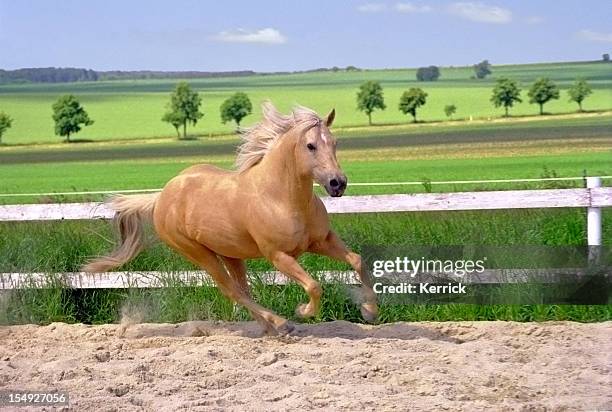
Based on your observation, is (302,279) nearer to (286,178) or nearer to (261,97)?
(286,178)

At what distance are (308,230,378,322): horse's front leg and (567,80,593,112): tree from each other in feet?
161

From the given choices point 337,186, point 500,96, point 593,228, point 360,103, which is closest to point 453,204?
point 593,228

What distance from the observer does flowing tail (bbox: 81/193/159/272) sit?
24.8 ft

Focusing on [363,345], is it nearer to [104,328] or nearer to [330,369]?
[330,369]

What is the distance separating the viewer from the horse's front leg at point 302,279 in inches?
245

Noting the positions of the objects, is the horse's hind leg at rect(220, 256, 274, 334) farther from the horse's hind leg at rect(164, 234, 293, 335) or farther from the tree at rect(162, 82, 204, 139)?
the tree at rect(162, 82, 204, 139)

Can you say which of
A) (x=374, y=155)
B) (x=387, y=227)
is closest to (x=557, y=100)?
(x=374, y=155)

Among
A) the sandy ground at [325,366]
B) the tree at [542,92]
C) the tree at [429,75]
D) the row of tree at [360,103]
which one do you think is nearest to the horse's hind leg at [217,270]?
the sandy ground at [325,366]

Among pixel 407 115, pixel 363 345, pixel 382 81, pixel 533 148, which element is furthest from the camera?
pixel 382 81

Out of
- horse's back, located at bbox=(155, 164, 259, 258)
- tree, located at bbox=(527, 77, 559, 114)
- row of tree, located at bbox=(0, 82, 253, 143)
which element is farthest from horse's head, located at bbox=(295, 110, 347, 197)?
tree, located at bbox=(527, 77, 559, 114)

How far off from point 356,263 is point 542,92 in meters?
49.5

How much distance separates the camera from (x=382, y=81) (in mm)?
69188

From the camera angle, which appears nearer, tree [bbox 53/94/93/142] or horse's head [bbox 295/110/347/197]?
horse's head [bbox 295/110/347/197]

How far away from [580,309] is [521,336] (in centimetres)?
118
